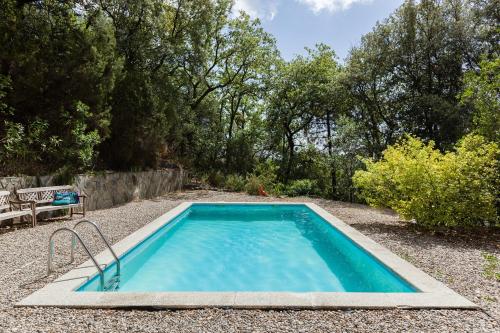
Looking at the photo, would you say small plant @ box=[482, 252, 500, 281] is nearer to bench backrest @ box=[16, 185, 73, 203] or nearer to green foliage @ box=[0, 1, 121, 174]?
bench backrest @ box=[16, 185, 73, 203]

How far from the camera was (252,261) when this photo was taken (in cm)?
628

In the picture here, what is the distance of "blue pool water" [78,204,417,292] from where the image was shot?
4906 millimetres

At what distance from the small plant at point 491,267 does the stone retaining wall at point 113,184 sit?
902 centimetres

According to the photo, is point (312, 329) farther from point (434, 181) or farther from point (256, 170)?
point (256, 170)

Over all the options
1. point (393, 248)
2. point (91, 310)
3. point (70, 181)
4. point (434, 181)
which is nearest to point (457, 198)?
point (434, 181)

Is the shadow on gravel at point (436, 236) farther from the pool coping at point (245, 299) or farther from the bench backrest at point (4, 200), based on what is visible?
the bench backrest at point (4, 200)

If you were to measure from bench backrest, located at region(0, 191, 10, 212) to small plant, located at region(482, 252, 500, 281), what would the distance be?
8539 millimetres

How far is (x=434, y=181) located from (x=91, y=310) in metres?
6.50

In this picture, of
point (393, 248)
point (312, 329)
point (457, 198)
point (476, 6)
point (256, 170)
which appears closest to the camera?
point (312, 329)

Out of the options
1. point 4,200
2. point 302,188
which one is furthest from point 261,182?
point 4,200

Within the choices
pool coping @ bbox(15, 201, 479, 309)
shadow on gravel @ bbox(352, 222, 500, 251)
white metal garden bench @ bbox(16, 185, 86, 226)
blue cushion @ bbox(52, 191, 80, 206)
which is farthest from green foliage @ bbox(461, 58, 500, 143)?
white metal garden bench @ bbox(16, 185, 86, 226)

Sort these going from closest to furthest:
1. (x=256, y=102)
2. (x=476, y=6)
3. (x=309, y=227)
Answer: (x=309, y=227) < (x=476, y=6) < (x=256, y=102)

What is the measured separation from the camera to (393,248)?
5816 millimetres

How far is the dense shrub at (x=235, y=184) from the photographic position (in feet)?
52.6
